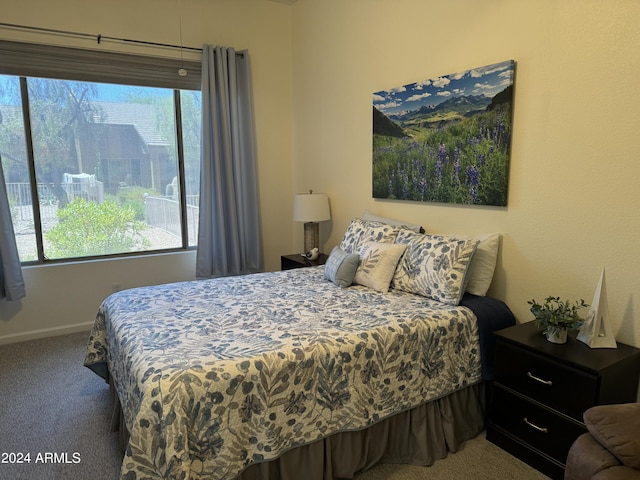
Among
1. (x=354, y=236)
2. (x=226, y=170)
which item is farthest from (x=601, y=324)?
(x=226, y=170)

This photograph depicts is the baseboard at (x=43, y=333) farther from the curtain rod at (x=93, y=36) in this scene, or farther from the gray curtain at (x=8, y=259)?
the curtain rod at (x=93, y=36)

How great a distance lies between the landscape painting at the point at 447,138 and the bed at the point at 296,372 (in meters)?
0.43

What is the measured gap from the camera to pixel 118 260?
3867 millimetres

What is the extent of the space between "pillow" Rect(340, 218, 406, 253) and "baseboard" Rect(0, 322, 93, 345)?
8.00 feet

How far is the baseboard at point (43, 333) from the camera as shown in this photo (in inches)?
138

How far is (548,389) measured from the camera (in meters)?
1.94

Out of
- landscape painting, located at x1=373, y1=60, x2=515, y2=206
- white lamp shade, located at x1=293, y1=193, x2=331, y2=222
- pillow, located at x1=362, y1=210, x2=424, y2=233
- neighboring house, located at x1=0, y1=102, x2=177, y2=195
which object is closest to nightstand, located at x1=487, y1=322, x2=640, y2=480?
landscape painting, located at x1=373, y1=60, x2=515, y2=206

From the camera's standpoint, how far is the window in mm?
3455

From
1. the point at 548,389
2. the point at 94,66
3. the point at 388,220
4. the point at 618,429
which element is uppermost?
the point at 94,66

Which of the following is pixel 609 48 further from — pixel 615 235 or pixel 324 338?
pixel 324 338

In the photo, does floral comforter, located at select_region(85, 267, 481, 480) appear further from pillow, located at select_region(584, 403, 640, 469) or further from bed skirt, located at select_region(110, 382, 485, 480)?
pillow, located at select_region(584, 403, 640, 469)

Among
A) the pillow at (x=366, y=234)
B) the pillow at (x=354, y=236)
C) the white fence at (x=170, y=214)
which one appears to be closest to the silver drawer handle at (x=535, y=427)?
the pillow at (x=366, y=234)

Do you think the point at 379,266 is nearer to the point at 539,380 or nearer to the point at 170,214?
the point at 539,380

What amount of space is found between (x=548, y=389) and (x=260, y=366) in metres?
1.30
